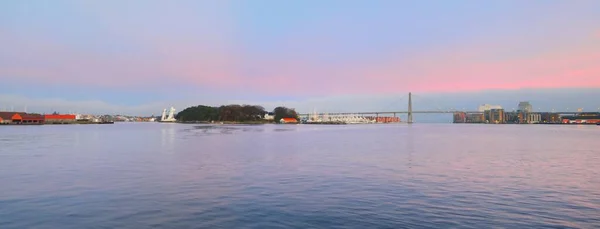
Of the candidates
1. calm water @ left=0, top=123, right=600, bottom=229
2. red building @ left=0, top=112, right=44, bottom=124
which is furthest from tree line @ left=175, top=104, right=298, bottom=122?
calm water @ left=0, top=123, right=600, bottom=229

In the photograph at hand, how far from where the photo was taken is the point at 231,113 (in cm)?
16138

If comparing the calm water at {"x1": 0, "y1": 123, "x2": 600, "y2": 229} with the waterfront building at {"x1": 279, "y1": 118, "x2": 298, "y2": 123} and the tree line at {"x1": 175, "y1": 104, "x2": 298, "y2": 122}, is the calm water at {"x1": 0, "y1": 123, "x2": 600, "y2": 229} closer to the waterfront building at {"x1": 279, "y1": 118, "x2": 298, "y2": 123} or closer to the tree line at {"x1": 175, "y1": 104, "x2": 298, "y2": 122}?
the tree line at {"x1": 175, "y1": 104, "x2": 298, "y2": 122}

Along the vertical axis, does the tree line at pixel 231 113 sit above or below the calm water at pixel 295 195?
above

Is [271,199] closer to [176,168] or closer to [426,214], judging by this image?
[426,214]

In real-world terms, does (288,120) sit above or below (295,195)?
above

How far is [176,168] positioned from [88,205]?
7.52 m

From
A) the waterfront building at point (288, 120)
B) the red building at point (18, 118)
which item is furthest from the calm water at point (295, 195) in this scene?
the waterfront building at point (288, 120)

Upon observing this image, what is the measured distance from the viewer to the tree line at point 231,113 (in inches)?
6373

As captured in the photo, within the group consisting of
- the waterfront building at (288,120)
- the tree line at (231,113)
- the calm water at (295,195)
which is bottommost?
the calm water at (295,195)

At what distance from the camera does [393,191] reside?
1262 cm

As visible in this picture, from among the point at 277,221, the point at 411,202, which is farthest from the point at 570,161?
the point at 277,221

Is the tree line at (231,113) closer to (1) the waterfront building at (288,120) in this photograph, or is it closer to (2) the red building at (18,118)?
(1) the waterfront building at (288,120)

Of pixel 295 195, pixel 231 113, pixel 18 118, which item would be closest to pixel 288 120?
pixel 231 113

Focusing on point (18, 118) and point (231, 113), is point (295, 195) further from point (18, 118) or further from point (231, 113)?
point (231, 113)
